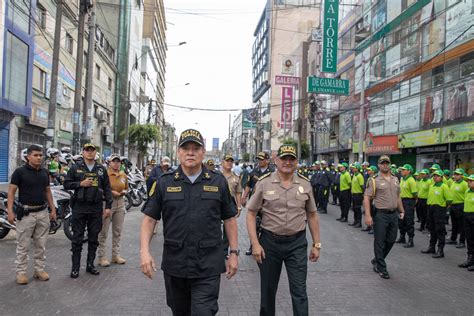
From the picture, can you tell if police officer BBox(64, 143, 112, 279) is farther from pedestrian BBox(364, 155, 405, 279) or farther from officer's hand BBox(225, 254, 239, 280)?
pedestrian BBox(364, 155, 405, 279)

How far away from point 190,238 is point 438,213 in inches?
300

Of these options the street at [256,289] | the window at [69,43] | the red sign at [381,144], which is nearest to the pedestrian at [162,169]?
the street at [256,289]

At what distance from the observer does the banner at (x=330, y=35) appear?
91.1 ft

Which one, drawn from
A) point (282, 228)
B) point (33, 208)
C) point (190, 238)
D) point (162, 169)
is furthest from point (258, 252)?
point (162, 169)

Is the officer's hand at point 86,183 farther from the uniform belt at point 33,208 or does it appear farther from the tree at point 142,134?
the tree at point 142,134

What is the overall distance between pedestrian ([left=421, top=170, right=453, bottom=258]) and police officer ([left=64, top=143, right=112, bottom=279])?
6730mm

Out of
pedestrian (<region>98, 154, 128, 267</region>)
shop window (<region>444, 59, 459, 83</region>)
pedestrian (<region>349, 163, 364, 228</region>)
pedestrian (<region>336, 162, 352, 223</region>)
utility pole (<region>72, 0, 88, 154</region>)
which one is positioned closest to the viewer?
pedestrian (<region>98, 154, 128, 267</region>)

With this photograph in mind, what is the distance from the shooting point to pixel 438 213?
30.1ft

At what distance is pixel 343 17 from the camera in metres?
35.2

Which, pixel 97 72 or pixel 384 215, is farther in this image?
pixel 97 72

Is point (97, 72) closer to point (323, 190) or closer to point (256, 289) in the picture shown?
point (323, 190)

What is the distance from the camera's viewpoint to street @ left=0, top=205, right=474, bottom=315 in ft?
16.6

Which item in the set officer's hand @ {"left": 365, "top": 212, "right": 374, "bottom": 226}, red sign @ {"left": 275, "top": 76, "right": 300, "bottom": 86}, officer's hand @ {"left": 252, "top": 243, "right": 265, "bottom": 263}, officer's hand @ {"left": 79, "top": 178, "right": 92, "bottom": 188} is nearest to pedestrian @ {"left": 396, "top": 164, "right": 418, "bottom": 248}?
officer's hand @ {"left": 365, "top": 212, "right": 374, "bottom": 226}

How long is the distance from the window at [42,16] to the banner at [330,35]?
55.4 feet
